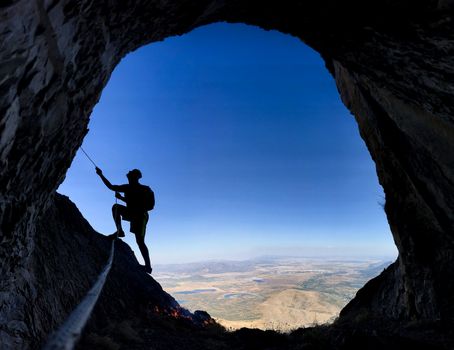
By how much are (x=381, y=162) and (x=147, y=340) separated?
1205 centimetres

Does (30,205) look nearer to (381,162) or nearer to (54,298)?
(54,298)

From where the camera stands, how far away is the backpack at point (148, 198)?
492 inches

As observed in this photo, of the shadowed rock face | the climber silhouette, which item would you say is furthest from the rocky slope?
the climber silhouette

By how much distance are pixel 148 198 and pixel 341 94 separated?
39.8ft

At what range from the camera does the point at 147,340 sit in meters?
9.60

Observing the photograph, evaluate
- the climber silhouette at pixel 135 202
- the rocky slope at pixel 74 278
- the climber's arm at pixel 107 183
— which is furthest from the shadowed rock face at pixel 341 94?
the climber silhouette at pixel 135 202

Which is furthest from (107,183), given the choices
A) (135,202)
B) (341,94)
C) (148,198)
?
(341,94)

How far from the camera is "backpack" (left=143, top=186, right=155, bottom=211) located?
492 inches

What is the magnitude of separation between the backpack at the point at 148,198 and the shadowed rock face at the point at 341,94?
4.14 m

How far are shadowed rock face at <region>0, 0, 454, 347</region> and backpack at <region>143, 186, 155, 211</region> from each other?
13.6 ft

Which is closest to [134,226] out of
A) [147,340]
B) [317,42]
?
[147,340]

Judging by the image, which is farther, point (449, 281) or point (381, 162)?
point (381, 162)

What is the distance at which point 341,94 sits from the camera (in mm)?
18016

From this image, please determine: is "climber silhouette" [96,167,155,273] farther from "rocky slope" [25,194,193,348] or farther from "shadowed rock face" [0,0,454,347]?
"shadowed rock face" [0,0,454,347]
